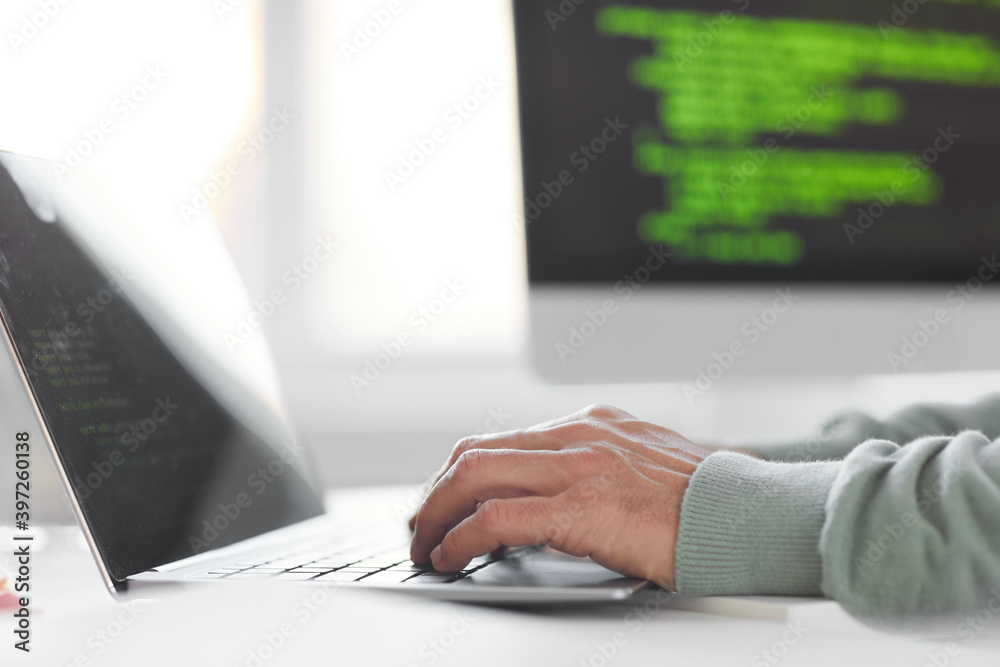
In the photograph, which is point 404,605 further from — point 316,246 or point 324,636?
point 316,246

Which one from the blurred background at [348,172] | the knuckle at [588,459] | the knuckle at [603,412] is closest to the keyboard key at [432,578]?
the knuckle at [588,459]

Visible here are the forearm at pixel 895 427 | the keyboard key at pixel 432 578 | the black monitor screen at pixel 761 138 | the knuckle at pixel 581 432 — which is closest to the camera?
the keyboard key at pixel 432 578

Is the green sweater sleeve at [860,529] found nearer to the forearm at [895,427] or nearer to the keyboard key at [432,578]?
the keyboard key at [432,578]

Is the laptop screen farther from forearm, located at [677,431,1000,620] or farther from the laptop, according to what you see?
forearm, located at [677,431,1000,620]

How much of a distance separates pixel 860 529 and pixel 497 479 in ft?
0.70

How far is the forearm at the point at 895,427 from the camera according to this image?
0.79 meters

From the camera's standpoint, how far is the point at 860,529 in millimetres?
418

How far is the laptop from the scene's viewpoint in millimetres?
464

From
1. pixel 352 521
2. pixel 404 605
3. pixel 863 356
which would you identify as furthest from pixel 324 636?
pixel 863 356

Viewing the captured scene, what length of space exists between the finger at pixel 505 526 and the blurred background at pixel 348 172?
0.83 meters

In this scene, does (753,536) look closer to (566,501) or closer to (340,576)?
(566,501)

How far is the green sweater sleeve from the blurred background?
2.66ft

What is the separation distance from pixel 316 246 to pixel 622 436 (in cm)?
102

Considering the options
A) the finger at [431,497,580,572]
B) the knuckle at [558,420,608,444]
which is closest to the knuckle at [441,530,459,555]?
the finger at [431,497,580,572]
